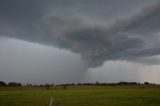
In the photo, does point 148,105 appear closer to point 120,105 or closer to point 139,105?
point 139,105

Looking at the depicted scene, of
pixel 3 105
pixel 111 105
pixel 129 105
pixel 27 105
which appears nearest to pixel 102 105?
pixel 111 105

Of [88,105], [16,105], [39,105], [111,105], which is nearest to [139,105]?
[111,105]

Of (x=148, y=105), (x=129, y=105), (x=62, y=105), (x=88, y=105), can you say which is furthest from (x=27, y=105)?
(x=148, y=105)

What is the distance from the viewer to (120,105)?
1559 inches

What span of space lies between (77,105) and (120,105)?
646cm

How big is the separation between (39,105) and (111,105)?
35.0 feet

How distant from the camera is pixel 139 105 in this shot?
39.8 metres

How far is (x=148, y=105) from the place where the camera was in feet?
132

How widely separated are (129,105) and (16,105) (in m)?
16.9

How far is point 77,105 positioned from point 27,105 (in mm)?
7394

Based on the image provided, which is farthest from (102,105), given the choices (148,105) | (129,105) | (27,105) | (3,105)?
(3,105)

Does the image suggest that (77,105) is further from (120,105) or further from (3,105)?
(3,105)

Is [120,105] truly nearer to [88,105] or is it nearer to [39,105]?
[88,105]

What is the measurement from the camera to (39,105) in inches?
1490
